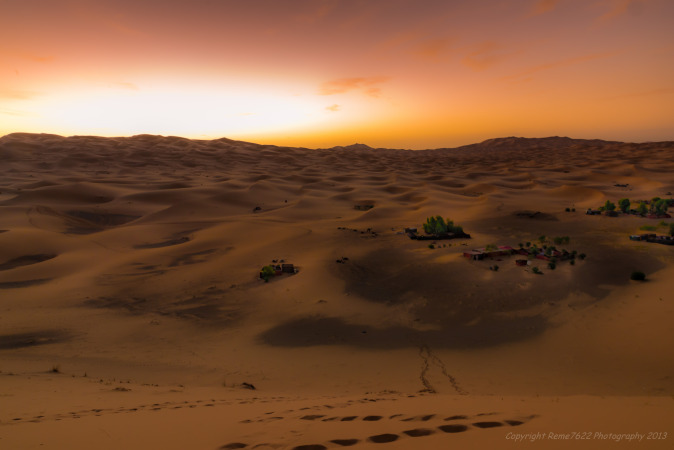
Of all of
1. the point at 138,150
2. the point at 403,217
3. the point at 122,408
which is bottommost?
the point at 122,408

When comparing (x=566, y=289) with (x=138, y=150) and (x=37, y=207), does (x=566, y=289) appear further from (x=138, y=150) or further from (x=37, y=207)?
(x=138, y=150)

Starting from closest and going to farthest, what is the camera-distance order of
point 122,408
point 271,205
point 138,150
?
point 122,408 → point 271,205 → point 138,150

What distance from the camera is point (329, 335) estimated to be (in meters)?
10.2

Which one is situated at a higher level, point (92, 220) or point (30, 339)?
point (92, 220)

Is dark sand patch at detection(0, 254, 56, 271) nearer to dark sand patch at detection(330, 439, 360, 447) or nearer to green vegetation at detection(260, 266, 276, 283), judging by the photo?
green vegetation at detection(260, 266, 276, 283)

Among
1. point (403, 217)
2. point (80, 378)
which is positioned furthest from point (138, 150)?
point (80, 378)

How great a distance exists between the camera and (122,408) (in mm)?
5551

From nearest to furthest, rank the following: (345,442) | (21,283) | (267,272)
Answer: (345,442) < (267,272) < (21,283)

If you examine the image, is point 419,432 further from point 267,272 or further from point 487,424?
point 267,272

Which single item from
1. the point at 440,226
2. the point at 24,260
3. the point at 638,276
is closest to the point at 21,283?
the point at 24,260

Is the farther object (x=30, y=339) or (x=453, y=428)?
(x=30, y=339)

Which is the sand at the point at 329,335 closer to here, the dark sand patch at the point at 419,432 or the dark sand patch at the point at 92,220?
the dark sand patch at the point at 419,432

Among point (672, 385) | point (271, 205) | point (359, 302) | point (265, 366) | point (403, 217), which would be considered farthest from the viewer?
point (271, 205)

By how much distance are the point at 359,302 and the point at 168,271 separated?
28.4 ft
